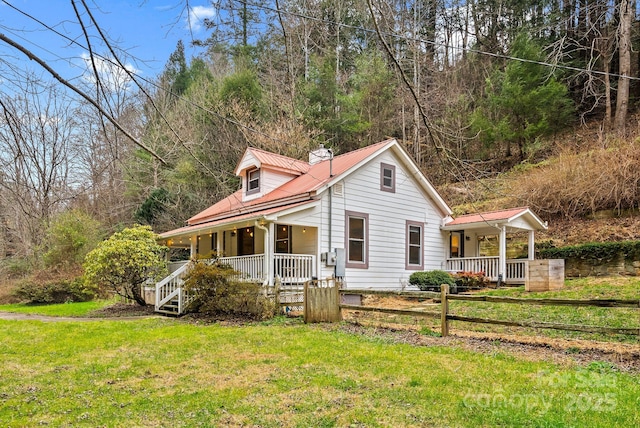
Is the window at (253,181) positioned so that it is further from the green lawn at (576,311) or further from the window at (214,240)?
the green lawn at (576,311)

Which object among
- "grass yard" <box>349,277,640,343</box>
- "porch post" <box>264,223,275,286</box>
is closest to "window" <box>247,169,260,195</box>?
"porch post" <box>264,223,275,286</box>

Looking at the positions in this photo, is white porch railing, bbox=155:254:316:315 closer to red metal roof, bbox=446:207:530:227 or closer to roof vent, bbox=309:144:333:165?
roof vent, bbox=309:144:333:165

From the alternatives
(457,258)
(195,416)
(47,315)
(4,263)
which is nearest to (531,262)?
(457,258)

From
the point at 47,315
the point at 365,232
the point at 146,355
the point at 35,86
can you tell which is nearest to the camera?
the point at 35,86

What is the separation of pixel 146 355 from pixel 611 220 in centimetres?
1787

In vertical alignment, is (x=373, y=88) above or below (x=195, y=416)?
above

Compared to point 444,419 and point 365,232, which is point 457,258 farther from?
point 444,419

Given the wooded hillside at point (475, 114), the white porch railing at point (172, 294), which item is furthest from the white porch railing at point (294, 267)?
the wooded hillside at point (475, 114)

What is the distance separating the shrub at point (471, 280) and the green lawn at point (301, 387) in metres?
9.47

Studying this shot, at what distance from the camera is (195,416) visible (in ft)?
13.7

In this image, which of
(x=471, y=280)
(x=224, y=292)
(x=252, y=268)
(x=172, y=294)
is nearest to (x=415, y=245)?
(x=471, y=280)

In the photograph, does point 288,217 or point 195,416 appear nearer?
point 195,416

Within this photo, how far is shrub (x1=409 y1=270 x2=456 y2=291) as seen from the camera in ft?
50.9

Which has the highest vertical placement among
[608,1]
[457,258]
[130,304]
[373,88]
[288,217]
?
[608,1]
